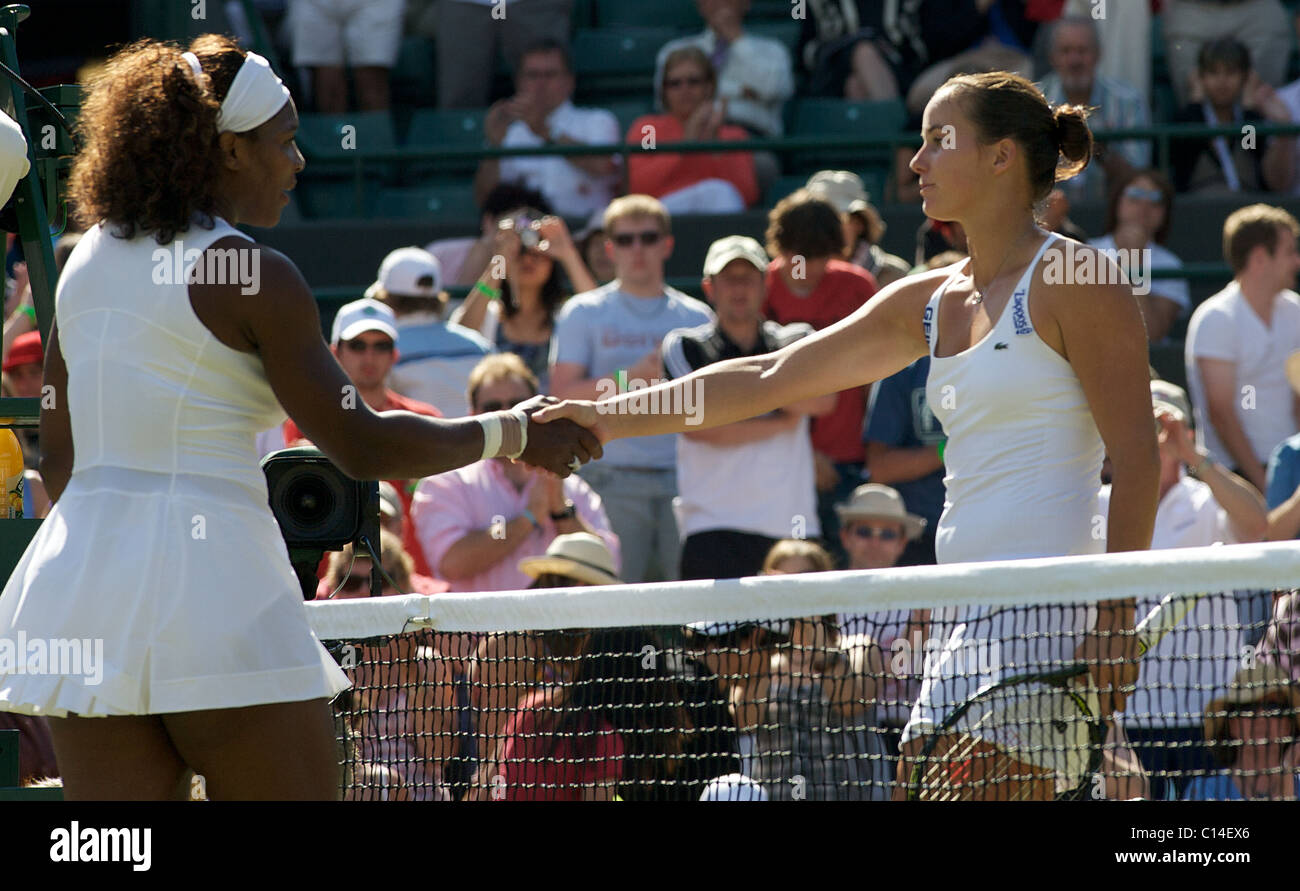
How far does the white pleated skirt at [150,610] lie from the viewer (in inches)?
108

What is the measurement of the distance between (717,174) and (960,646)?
688 cm

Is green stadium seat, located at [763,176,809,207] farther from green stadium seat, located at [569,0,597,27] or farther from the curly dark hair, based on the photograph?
the curly dark hair

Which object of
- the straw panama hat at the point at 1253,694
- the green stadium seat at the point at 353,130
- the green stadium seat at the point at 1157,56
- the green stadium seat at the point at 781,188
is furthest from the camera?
the green stadium seat at the point at 353,130

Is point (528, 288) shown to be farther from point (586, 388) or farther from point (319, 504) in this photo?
point (319, 504)

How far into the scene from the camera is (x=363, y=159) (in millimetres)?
10367

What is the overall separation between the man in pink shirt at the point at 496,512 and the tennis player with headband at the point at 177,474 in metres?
3.68

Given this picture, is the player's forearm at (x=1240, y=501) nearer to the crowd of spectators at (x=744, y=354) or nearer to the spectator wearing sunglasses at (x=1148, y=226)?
the crowd of spectators at (x=744, y=354)

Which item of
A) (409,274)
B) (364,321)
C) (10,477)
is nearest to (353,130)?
(409,274)

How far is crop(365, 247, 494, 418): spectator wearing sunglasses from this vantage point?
25.2 feet

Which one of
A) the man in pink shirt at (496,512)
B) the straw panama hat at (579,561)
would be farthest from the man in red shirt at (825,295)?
the straw panama hat at (579,561)

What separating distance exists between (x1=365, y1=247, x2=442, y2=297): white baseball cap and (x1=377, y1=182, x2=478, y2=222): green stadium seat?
303cm

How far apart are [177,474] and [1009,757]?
168 cm
